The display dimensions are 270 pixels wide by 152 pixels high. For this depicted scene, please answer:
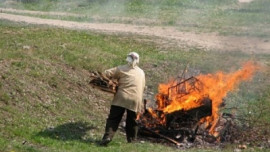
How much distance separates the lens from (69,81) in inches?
555

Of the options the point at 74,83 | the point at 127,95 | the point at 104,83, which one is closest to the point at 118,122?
the point at 127,95

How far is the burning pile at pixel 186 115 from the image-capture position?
12258mm

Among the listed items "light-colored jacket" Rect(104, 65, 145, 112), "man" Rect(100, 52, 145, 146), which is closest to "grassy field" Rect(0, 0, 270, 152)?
"man" Rect(100, 52, 145, 146)

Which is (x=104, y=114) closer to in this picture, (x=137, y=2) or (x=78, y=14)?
(x=78, y=14)

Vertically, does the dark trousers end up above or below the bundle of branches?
below

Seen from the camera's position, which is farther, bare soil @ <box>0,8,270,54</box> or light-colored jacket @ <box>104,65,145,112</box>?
bare soil @ <box>0,8,270,54</box>

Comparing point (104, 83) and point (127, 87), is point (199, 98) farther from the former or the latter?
point (104, 83)

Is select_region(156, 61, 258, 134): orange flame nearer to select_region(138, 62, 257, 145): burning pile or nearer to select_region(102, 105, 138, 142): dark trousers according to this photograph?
select_region(138, 62, 257, 145): burning pile

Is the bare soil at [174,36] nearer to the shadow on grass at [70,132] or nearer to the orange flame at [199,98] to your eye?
the orange flame at [199,98]

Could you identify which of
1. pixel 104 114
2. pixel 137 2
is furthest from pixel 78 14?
pixel 104 114

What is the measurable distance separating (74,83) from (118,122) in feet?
9.37

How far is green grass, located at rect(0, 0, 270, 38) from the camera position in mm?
28438

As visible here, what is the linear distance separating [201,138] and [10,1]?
2492 cm

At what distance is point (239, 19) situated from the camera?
31.4 metres
